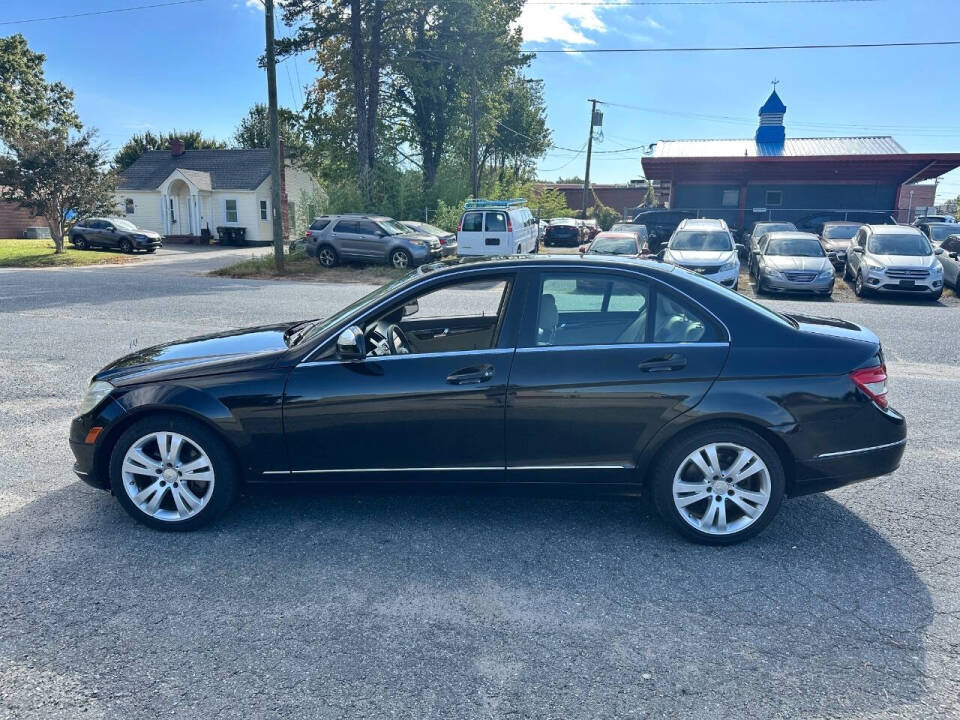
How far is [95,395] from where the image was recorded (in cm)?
404

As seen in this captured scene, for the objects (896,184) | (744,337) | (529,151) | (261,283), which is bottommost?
(261,283)

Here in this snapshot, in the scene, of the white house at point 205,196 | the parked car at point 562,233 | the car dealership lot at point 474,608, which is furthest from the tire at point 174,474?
the white house at point 205,196

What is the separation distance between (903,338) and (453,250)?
657 inches

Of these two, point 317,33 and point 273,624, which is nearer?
point 273,624

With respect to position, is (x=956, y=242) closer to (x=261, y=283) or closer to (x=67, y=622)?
(x=261, y=283)

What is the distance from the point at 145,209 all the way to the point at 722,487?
43.7 m

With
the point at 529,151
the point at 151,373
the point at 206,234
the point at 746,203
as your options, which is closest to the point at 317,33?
the point at 206,234

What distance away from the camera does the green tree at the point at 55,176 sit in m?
24.4

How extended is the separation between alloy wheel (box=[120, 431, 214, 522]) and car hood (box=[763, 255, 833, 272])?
1469 centimetres

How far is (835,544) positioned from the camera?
386 cm

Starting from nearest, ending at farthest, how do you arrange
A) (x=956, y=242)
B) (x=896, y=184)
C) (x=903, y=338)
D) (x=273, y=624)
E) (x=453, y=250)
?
(x=273, y=624)
(x=903, y=338)
(x=956, y=242)
(x=453, y=250)
(x=896, y=184)

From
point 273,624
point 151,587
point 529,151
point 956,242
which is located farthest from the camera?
point 529,151

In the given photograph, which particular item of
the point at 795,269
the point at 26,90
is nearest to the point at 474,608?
the point at 795,269

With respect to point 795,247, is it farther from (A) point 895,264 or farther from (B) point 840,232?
(B) point 840,232
